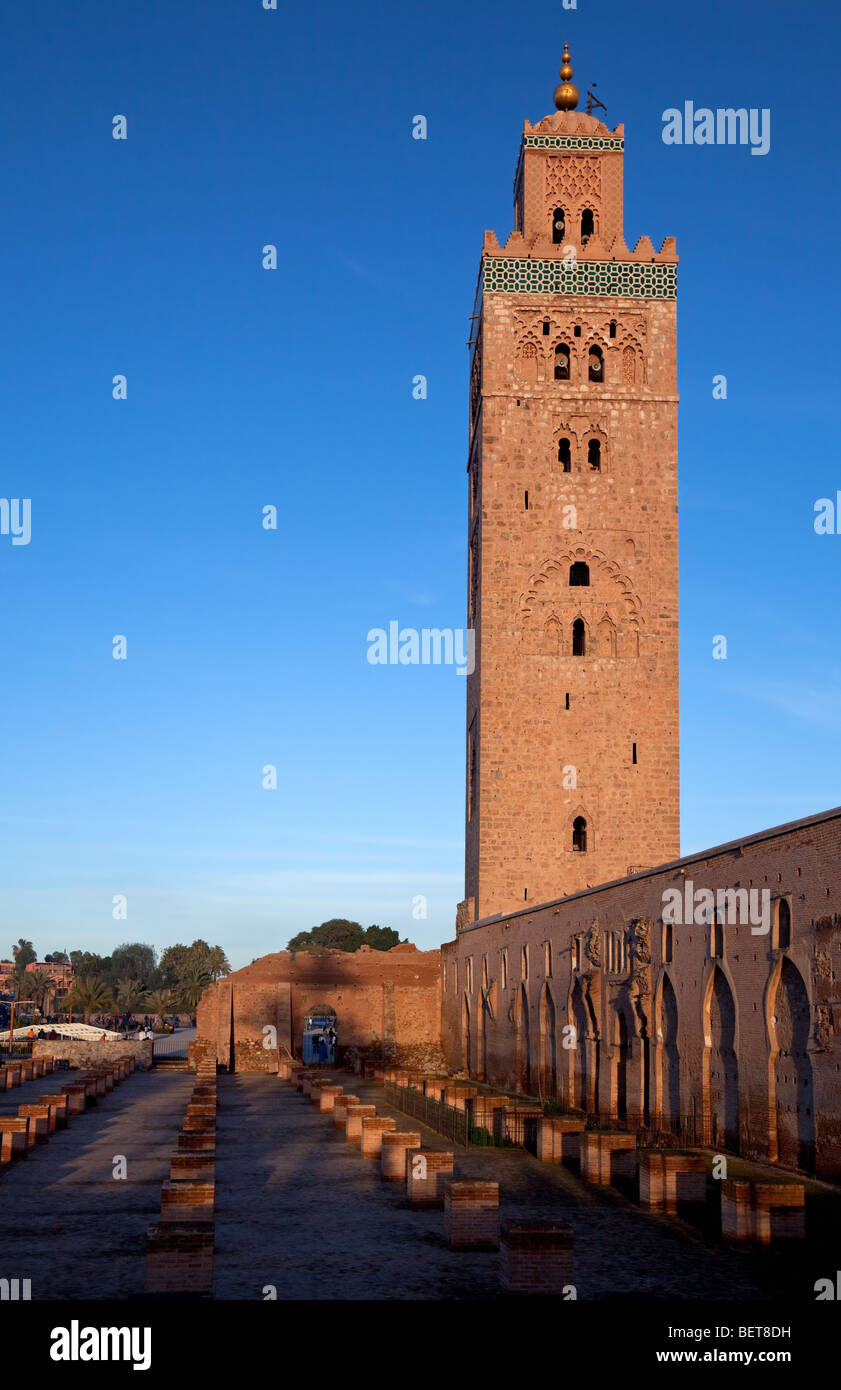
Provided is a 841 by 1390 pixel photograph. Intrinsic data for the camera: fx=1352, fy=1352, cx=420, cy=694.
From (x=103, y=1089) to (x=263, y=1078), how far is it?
7853 millimetres

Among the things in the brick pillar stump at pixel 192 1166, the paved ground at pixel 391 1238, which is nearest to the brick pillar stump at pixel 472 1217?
the paved ground at pixel 391 1238

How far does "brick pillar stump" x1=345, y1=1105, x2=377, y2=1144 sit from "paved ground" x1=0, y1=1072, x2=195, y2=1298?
272 centimetres

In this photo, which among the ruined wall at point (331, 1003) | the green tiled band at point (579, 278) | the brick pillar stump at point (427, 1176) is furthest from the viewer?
the ruined wall at point (331, 1003)

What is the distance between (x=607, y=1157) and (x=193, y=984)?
292 feet

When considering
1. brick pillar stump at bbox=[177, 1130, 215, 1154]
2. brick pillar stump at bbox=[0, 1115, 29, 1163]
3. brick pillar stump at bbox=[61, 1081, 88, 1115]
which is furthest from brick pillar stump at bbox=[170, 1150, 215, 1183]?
brick pillar stump at bbox=[61, 1081, 88, 1115]

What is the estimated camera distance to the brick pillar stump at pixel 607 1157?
1591 centimetres

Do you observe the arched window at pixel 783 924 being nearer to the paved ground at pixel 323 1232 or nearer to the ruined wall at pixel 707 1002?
the ruined wall at pixel 707 1002

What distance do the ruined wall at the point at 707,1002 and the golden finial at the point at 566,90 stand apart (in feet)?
80.1

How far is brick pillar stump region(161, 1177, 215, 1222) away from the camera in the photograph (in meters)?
11.6

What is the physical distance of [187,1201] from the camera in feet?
38.7

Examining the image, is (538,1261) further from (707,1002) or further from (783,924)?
(707,1002)

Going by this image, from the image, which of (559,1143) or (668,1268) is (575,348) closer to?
(559,1143)

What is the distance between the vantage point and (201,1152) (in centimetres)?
1459
